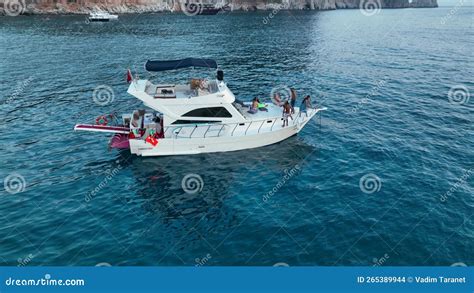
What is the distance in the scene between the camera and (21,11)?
109188mm

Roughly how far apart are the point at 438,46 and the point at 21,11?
11581 cm

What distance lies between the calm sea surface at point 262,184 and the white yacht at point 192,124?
0.99m

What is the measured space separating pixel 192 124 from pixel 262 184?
7326 millimetres

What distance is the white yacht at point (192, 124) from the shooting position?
25203mm

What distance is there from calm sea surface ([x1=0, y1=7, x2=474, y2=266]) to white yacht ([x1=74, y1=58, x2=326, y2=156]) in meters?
0.99

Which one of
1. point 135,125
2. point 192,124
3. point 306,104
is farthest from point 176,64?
point 306,104

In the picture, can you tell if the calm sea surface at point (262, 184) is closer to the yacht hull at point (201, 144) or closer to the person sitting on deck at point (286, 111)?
the yacht hull at point (201, 144)

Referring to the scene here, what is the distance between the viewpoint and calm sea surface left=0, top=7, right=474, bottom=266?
1700 centimetres

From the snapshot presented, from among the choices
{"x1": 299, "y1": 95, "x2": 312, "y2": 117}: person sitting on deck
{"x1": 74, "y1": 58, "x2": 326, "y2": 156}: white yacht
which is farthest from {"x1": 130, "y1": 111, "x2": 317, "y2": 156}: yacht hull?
{"x1": 299, "y1": 95, "x2": 312, "y2": 117}: person sitting on deck

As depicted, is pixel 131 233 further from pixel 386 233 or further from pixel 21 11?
pixel 21 11

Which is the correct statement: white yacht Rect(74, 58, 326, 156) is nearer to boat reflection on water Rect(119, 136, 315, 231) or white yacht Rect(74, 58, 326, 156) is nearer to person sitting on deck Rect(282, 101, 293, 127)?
person sitting on deck Rect(282, 101, 293, 127)

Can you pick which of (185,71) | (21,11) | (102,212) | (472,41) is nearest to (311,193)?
(102,212)

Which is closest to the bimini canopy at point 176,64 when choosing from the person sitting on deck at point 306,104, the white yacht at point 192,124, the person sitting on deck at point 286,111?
the white yacht at point 192,124
